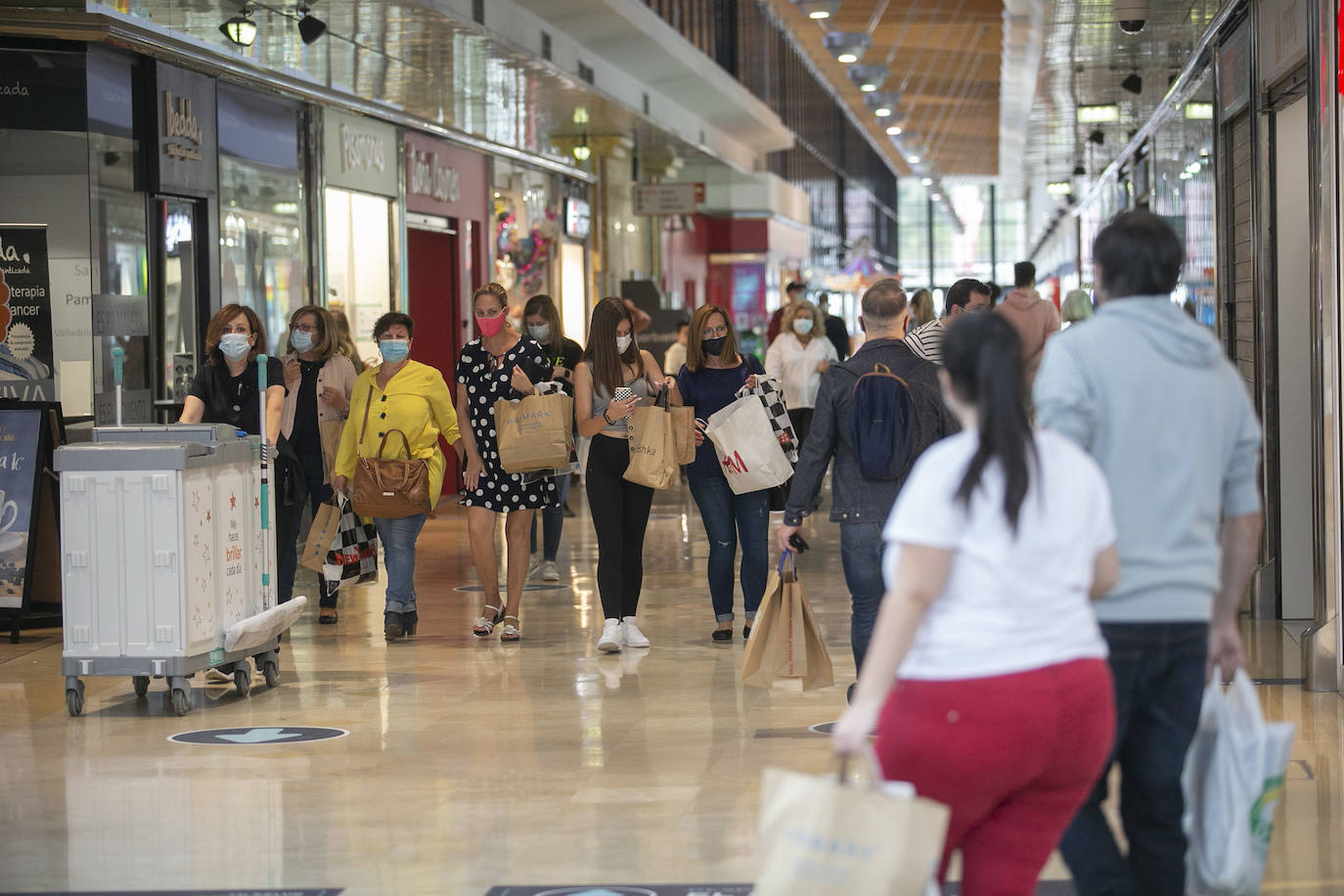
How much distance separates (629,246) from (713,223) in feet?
21.1

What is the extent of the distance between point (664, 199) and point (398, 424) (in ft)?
41.6

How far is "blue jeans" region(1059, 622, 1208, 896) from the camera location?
10.2ft

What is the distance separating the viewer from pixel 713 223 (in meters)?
28.6

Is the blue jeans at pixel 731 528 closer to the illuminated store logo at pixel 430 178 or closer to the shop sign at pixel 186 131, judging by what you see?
the shop sign at pixel 186 131

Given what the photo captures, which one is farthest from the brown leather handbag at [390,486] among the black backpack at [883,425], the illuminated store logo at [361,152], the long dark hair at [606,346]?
the illuminated store logo at [361,152]

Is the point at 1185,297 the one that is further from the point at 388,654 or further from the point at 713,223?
the point at 713,223

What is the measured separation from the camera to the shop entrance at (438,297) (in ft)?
51.8

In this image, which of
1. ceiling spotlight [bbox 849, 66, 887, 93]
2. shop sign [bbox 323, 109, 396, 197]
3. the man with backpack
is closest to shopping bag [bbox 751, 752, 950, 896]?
the man with backpack

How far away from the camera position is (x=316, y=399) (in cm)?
886

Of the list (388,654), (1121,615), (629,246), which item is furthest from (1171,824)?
(629,246)

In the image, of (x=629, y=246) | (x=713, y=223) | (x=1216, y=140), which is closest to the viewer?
(x=1216, y=140)

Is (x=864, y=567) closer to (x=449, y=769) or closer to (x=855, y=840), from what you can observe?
(x=449, y=769)

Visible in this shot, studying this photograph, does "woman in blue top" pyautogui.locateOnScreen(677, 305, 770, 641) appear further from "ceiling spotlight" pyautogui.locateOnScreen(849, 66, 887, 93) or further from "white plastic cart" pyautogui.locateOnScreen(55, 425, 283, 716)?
"ceiling spotlight" pyautogui.locateOnScreen(849, 66, 887, 93)

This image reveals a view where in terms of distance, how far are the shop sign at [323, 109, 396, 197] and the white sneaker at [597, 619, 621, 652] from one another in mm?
6658
